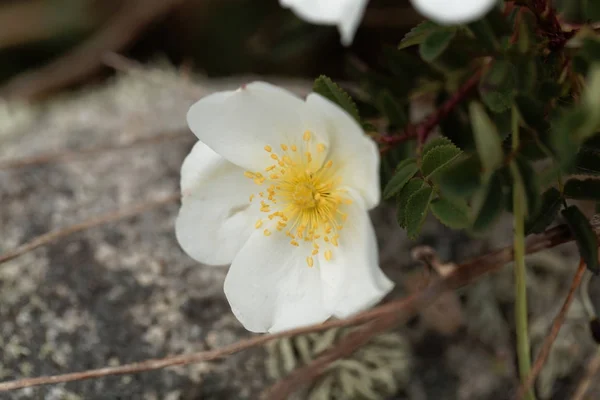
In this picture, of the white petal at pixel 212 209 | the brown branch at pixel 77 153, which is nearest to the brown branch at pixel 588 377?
the white petal at pixel 212 209

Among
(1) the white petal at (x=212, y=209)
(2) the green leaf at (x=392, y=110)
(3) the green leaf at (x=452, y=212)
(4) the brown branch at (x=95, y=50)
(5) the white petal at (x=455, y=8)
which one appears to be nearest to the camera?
(5) the white petal at (x=455, y=8)

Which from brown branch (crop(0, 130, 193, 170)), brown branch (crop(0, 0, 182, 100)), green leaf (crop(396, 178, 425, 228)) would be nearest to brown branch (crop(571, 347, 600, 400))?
green leaf (crop(396, 178, 425, 228))

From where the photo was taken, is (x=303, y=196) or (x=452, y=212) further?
(x=303, y=196)

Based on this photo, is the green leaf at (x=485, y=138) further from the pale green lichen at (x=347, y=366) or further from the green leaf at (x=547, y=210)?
the pale green lichen at (x=347, y=366)

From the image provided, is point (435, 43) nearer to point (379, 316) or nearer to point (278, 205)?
point (278, 205)

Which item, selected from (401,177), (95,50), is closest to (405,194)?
(401,177)
